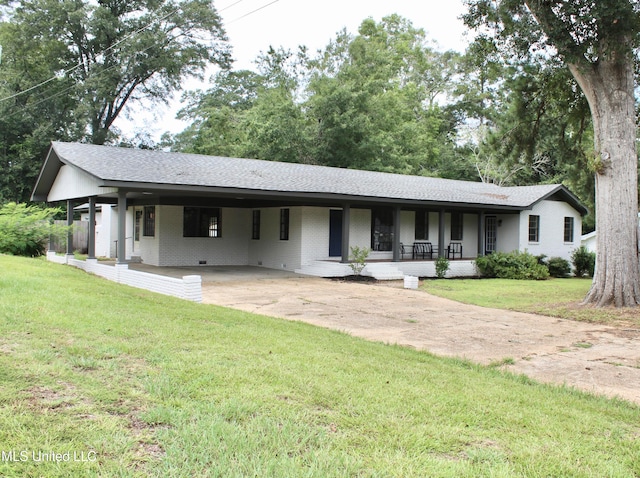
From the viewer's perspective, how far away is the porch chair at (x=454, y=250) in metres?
23.7

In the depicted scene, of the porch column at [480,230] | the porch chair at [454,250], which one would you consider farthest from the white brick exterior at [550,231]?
the porch chair at [454,250]

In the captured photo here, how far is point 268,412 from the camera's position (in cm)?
377

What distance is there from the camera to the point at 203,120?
139 ft

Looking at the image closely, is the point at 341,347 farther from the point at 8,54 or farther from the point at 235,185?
the point at 8,54

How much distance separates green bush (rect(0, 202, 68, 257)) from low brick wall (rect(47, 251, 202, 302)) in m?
1.38

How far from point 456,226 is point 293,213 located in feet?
27.7

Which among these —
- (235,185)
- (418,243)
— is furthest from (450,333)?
(418,243)

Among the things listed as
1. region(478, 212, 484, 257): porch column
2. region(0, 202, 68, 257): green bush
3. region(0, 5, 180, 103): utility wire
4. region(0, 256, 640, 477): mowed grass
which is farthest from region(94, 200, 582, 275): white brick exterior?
region(0, 5, 180, 103): utility wire

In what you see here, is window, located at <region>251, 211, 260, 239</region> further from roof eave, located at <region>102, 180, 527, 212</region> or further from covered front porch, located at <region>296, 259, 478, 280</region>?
roof eave, located at <region>102, 180, 527, 212</region>

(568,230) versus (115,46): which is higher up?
(115,46)

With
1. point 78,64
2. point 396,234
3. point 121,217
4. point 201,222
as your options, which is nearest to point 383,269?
point 396,234

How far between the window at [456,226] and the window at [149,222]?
1305 centimetres

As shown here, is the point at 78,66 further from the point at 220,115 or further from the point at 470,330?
the point at 470,330

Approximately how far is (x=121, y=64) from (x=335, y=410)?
37310 millimetres
